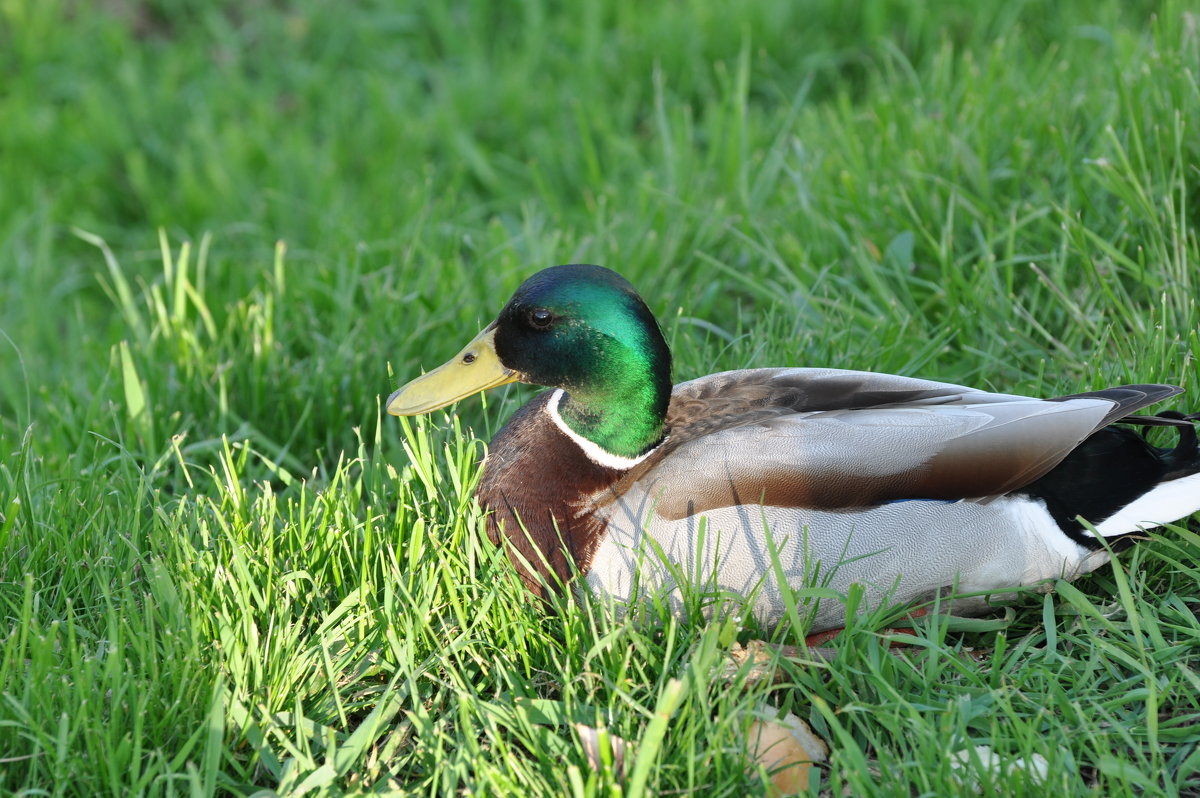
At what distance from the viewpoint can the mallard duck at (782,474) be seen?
2291 millimetres

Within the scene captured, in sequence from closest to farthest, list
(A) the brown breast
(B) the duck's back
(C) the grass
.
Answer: (C) the grass < (B) the duck's back < (A) the brown breast

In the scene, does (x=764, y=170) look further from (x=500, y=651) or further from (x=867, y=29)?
(x=500, y=651)

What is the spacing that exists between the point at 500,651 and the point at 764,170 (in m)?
2.35

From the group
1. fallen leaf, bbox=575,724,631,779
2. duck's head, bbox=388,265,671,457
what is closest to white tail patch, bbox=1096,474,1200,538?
duck's head, bbox=388,265,671,457

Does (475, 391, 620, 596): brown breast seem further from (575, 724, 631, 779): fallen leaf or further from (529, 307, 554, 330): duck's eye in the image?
(575, 724, 631, 779): fallen leaf

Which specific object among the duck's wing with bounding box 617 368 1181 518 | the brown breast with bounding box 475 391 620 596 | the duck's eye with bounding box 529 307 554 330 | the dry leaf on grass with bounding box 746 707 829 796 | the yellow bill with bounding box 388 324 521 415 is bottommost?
the dry leaf on grass with bounding box 746 707 829 796

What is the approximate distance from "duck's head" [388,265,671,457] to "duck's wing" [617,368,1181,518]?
0.14 m

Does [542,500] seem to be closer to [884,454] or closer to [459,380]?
[459,380]

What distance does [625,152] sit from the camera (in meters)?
4.53

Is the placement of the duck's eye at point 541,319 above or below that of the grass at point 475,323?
above

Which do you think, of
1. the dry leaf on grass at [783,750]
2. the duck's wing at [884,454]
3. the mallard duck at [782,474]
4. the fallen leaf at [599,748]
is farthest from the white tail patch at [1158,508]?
the fallen leaf at [599,748]

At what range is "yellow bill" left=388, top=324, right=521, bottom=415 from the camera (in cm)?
255

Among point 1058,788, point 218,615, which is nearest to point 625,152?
point 218,615

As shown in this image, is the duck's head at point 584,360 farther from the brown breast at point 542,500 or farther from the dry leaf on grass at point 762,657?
the dry leaf on grass at point 762,657
